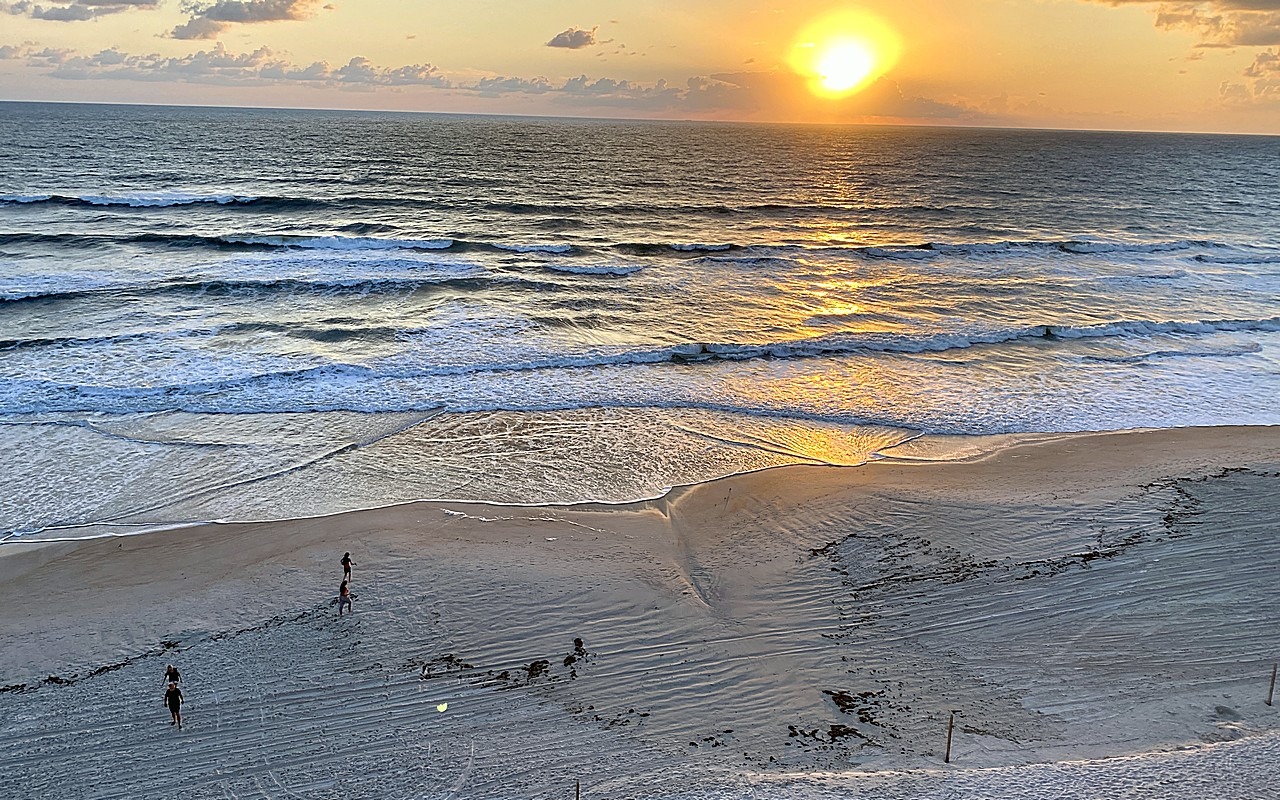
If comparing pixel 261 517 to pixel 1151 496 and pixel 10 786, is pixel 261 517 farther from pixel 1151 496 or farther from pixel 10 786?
pixel 1151 496

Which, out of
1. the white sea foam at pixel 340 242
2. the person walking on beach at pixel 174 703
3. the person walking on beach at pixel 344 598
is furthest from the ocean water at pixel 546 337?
the person walking on beach at pixel 174 703

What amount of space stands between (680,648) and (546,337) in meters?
19.3

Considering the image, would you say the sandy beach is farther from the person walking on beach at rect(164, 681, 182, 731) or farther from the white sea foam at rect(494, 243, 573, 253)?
the white sea foam at rect(494, 243, 573, 253)

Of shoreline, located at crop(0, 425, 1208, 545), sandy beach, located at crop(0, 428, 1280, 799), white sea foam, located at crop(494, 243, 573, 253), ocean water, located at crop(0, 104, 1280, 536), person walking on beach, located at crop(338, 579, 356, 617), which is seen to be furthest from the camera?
white sea foam, located at crop(494, 243, 573, 253)

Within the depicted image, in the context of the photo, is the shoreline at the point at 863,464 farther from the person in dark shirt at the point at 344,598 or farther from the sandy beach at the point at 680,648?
the person in dark shirt at the point at 344,598

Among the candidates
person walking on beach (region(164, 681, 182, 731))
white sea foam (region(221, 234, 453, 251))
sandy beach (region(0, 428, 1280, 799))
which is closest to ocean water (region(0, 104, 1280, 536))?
white sea foam (region(221, 234, 453, 251))

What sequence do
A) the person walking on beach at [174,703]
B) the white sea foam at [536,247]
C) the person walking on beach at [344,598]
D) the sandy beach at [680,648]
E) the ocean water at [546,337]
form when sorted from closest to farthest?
the sandy beach at [680,648] → the person walking on beach at [174,703] → the person walking on beach at [344,598] → the ocean water at [546,337] → the white sea foam at [536,247]

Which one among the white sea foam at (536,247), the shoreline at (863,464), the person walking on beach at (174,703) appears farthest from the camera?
the white sea foam at (536,247)

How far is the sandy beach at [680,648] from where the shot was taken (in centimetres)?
1109

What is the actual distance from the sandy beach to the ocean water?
8.35 feet

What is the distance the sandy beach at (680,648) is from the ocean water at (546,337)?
255 centimetres

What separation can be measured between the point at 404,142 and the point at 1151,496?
124 meters

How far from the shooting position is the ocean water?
21062mm

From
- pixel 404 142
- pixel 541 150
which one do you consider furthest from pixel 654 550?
pixel 404 142
